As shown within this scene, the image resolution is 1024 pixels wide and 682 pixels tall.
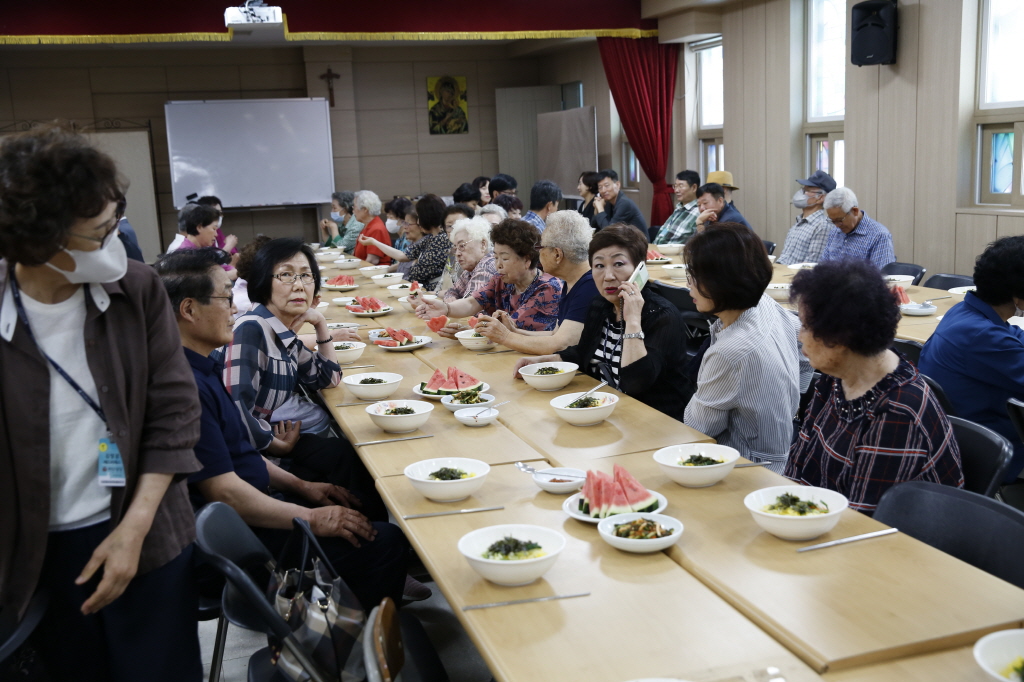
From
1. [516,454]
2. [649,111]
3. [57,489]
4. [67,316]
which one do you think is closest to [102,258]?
[67,316]

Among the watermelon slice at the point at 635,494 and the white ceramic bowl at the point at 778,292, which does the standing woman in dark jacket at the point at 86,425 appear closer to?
the watermelon slice at the point at 635,494

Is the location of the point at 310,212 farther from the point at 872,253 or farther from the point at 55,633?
the point at 55,633

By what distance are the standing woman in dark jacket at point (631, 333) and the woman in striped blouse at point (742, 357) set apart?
396mm

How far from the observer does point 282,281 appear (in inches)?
131

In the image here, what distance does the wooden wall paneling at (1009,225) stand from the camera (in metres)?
6.05

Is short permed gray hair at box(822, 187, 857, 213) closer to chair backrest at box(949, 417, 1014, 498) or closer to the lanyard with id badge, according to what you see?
chair backrest at box(949, 417, 1014, 498)

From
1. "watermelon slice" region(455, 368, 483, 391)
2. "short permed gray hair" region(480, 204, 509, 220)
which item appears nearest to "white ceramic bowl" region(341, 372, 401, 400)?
"watermelon slice" region(455, 368, 483, 391)

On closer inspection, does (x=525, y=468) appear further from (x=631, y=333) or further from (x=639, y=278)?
(x=639, y=278)

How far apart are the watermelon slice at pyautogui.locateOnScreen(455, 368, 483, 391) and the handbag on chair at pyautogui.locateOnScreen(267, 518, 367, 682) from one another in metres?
1.24

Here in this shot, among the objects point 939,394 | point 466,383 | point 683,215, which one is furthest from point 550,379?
point 683,215

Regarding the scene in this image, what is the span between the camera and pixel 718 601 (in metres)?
1.66

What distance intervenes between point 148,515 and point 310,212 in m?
10.7

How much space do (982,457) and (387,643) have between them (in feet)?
5.07

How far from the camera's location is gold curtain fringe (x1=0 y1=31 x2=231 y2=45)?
27.3 feet
